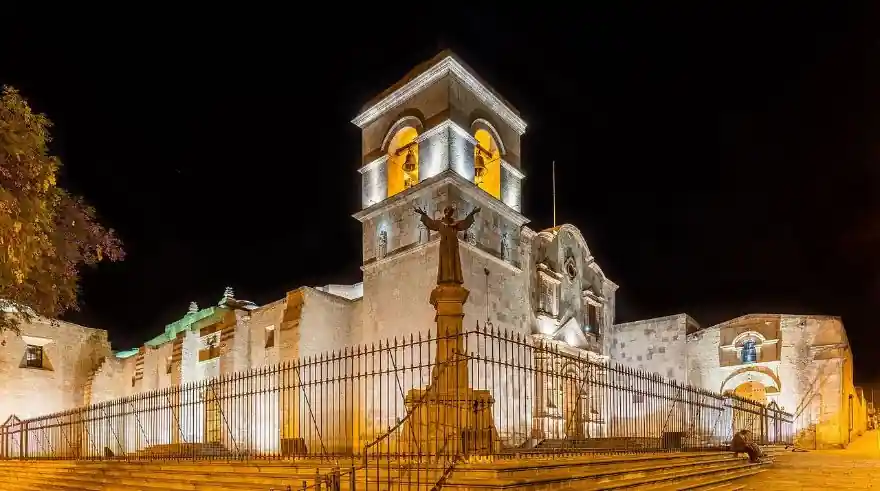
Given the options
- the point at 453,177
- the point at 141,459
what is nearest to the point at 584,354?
the point at 453,177

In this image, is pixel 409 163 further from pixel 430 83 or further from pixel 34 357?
pixel 34 357

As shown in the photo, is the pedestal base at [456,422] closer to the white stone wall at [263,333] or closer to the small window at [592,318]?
the white stone wall at [263,333]

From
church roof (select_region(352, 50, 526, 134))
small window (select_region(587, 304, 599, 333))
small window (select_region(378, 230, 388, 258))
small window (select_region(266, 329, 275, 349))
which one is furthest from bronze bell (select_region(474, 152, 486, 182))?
small window (select_region(266, 329, 275, 349))

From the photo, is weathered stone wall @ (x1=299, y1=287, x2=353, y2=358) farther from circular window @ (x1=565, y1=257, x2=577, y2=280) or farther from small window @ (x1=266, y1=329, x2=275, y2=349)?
circular window @ (x1=565, y1=257, x2=577, y2=280)

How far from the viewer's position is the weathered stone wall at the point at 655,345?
28234mm

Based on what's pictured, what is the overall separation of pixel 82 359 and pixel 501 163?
2218cm

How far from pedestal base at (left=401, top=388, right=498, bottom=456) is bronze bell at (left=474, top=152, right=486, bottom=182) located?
14.1 meters

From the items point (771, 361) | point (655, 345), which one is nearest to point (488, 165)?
point (655, 345)

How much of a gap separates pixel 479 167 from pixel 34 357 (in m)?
21.7

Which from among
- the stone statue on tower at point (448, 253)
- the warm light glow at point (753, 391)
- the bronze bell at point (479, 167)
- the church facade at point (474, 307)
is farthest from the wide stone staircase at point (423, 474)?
the warm light glow at point (753, 391)

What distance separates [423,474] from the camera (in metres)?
8.30

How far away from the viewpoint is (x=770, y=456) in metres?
16.5

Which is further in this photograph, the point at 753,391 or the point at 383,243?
the point at 753,391

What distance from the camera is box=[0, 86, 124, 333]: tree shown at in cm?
909
